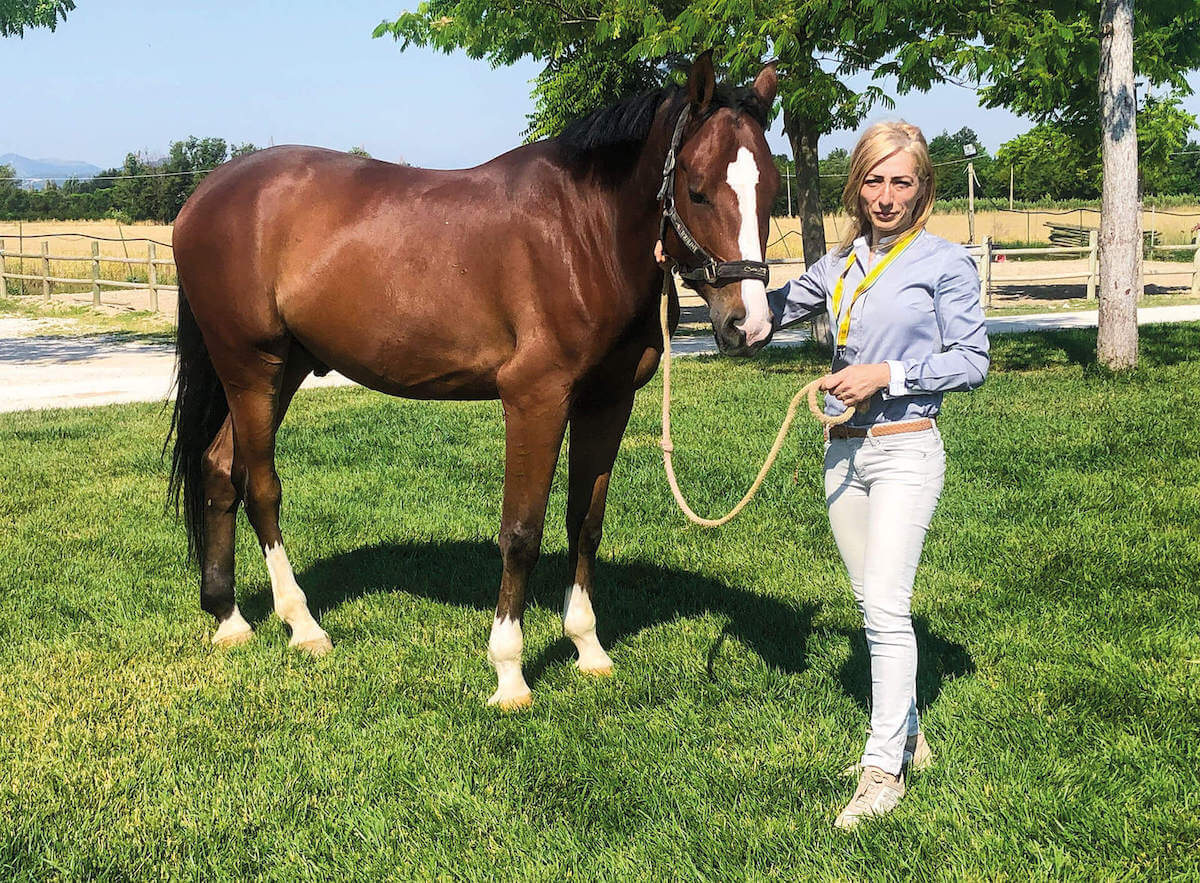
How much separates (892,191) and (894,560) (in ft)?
3.36

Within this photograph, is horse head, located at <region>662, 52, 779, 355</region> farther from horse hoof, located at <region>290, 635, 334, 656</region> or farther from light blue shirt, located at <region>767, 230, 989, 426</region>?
horse hoof, located at <region>290, 635, 334, 656</region>

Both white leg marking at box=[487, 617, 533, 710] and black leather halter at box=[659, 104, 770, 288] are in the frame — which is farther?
white leg marking at box=[487, 617, 533, 710]

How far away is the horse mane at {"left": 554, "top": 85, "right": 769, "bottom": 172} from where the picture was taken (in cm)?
319

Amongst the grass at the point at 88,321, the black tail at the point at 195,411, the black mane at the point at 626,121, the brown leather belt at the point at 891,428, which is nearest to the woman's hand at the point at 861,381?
the brown leather belt at the point at 891,428

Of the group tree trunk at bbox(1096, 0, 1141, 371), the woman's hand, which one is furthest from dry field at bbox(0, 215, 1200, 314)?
the woman's hand

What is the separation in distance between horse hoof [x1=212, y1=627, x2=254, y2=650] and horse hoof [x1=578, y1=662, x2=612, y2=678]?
1.50 m

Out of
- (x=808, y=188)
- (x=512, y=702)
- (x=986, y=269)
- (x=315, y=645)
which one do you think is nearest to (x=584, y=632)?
(x=512, y=702)

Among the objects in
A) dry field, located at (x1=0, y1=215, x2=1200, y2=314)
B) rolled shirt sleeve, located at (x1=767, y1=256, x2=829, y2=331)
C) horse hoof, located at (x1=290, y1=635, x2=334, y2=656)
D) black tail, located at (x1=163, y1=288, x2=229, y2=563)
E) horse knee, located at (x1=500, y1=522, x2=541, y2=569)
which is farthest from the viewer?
dry field, located at (x1=0, y1=215, x2=1200, y2=314)

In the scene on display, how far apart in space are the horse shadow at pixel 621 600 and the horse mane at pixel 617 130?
194cm

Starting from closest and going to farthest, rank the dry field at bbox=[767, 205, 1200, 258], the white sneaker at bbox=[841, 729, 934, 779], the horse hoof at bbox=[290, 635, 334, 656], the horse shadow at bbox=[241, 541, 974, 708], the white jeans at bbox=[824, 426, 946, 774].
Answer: the white jeans at bbox=[824, 426, 946, 774], the white sneaker at bbox=[841, 729, 934, 779], the horse shadow at bbox=[241, 541, 974, 708], the horse hoof at bbox=[290, 635, 334, 656], the dry field at bbox=[767, 205, 1200, 258]

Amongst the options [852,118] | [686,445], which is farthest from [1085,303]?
[686,445]

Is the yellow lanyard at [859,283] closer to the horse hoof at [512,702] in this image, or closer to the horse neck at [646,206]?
the horse neck at [646,206]

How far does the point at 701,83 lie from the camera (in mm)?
2900

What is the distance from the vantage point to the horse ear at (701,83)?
286 cm
